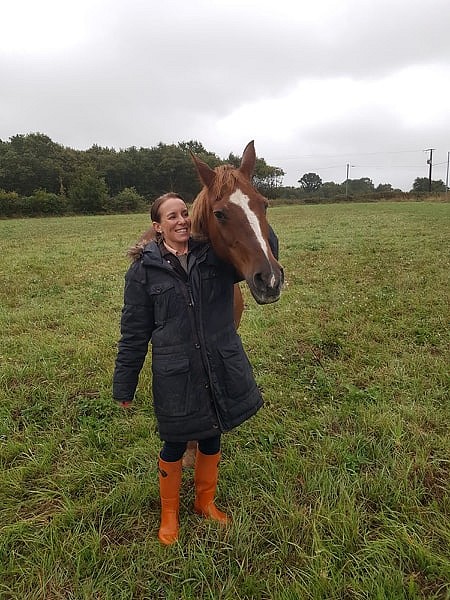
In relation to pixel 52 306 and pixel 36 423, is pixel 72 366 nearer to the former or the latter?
pixel 36 423

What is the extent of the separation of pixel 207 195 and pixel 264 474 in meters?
2.05

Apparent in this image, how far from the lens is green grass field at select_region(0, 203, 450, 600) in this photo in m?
2.21

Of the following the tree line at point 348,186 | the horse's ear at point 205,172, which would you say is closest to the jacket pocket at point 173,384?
the horse's ear at point 205,172

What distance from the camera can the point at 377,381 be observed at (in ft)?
14.2

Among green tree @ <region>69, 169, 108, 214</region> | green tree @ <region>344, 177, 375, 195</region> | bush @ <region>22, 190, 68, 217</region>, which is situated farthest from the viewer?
green tree @ <region>344, 177, 375, 195</region>

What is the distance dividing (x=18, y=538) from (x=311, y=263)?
937cm

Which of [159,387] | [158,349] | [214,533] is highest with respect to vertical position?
[158,349]

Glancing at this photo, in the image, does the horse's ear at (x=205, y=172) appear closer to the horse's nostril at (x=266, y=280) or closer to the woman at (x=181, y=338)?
the woman at (x=181, y=338)

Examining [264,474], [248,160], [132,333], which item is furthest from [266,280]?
[264,474]

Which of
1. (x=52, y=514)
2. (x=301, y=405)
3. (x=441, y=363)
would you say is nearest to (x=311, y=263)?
(x=441, y=363)

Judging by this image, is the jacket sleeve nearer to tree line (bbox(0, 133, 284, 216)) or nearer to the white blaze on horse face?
the white blaze on horse face

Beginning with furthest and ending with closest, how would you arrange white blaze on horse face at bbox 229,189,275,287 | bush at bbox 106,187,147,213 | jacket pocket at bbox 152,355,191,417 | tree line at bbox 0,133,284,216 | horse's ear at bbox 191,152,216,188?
bush at bbox 106,187,147,213
tree line at bbox 0,133,284,216
horse's ear at bbox 191,152,216,188
jacket pocket at bbox 152,355,191,417
white blaze on horse face at bbox 229,189,275,287

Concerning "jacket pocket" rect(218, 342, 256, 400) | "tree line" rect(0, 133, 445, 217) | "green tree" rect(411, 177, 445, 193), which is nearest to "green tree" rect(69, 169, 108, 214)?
"tree line" rect(0, 133, 445, 217)

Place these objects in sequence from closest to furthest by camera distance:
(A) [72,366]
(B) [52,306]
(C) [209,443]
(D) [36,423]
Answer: (C) [209,443], (D) [36,423], (A) [72,366], (B) [52,306]
